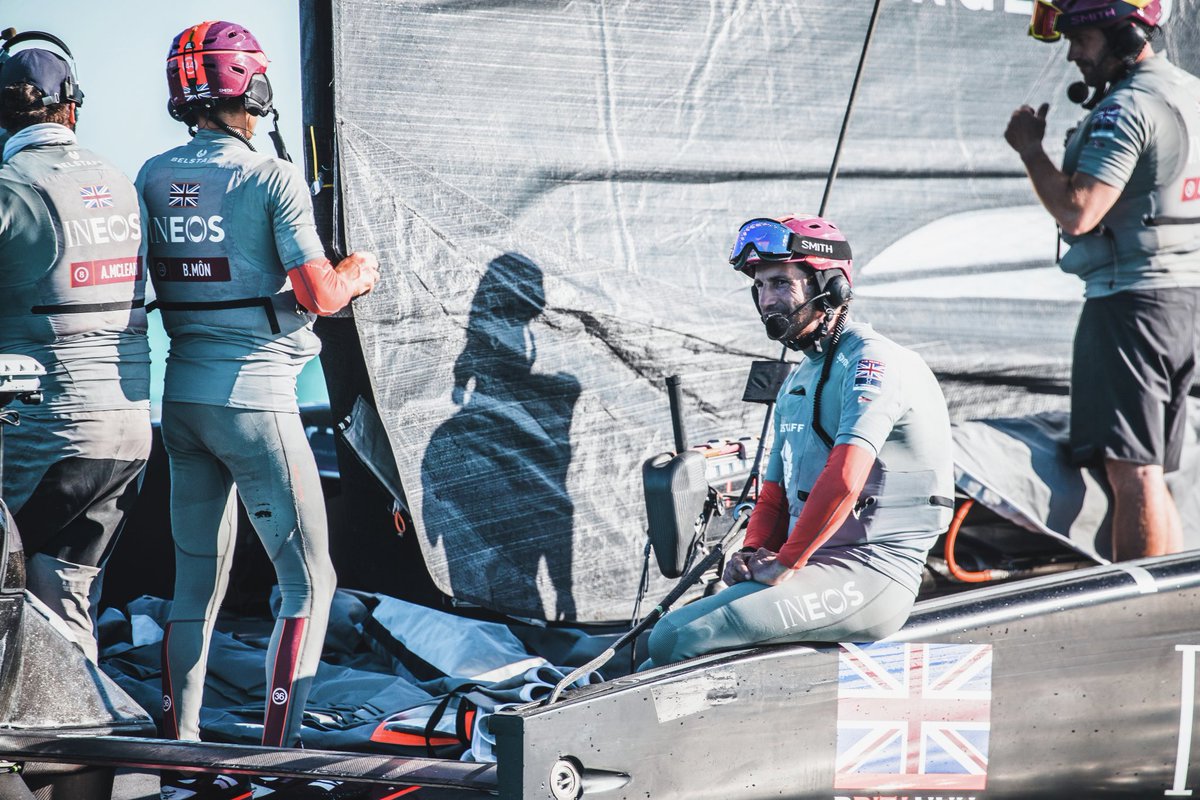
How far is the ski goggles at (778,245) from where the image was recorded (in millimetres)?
2990

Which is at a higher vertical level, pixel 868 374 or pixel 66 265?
pixel 66 265

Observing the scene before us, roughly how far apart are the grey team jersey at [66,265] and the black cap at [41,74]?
0.48ft

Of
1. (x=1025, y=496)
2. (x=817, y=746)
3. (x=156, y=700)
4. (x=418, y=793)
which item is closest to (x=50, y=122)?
(x=156, y=700)

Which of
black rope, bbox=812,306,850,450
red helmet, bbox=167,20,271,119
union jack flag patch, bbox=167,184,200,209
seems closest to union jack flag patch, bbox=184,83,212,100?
red helmet, bbox=167,20,271,119

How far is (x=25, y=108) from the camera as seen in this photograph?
10.7 ft

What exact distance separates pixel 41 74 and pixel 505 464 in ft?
6.24

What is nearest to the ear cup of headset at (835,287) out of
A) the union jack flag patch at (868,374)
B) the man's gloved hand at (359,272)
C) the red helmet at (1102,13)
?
the union jack flag patch at (868,374)

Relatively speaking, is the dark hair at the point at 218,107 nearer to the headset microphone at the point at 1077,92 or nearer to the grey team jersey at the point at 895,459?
the grey team jersey at the point at 895,459

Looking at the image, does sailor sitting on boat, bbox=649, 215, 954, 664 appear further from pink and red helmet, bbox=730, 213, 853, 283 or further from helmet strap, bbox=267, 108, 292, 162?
helmet strap, bbox=267, 108, 292, 162

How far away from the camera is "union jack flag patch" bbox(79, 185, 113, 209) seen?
3.21 meters

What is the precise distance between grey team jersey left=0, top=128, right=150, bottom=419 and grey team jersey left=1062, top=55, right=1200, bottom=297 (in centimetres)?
275

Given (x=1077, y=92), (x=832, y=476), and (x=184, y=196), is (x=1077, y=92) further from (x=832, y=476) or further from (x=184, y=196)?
(x=184, y=196)

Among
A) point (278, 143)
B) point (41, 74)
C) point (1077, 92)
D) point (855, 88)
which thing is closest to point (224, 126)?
point (278, 143)

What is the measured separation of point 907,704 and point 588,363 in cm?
194
